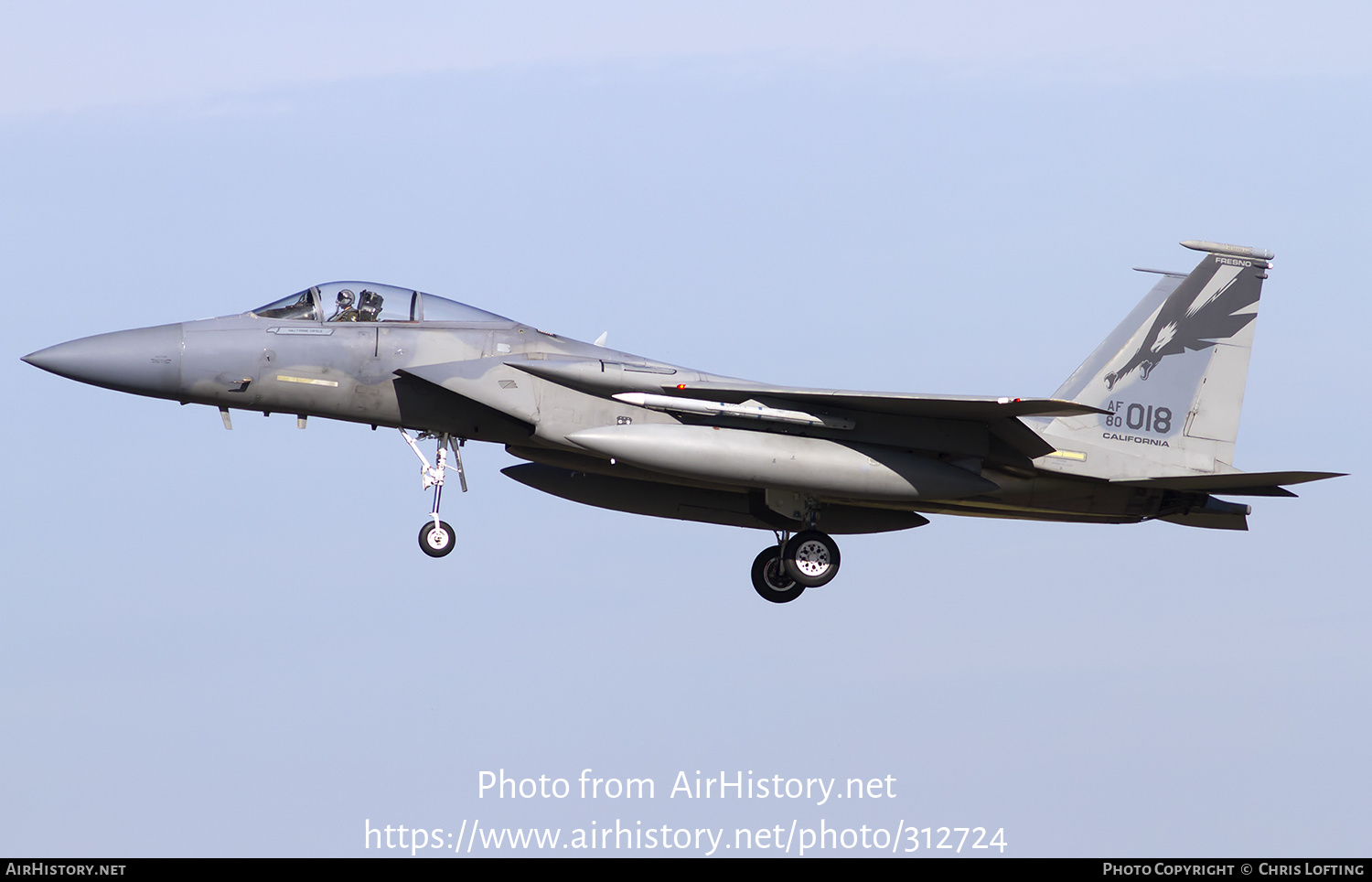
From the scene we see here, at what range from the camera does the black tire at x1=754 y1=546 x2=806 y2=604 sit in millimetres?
18234

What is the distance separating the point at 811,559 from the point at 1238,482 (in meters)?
4.77

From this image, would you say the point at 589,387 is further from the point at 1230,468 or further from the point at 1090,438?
the point at 1230,468

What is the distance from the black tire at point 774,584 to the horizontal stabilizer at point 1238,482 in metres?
3.92

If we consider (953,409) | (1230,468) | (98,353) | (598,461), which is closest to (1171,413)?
(1230,468)

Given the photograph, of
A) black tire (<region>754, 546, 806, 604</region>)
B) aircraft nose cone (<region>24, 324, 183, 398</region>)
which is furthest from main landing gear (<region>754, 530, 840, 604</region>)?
aircraft nose cone (<region>24, 324, 183, 398</region>)

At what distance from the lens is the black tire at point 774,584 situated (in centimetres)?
1823

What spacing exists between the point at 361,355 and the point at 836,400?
200 inches

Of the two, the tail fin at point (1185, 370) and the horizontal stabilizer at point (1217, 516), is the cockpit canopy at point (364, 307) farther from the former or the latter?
the horizontal stabilizer at point (1217, 516)

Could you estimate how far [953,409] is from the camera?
53.6 ft

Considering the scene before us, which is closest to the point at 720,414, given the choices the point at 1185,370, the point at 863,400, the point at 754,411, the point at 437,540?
the point at 754,411

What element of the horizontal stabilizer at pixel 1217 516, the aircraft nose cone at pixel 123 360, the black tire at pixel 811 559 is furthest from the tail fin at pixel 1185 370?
the aircraft nose cone at pixel 123 360

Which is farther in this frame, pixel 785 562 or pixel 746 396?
pixel 785 562

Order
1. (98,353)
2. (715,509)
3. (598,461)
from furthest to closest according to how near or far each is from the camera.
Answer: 1. (715,509)
2. (598,461)
3. (98,353)

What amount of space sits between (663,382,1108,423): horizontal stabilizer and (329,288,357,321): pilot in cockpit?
345cm
